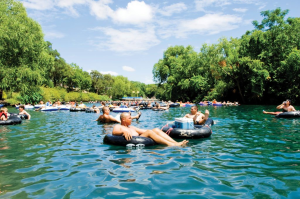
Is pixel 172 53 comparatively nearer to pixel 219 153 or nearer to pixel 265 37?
pixel 265 37

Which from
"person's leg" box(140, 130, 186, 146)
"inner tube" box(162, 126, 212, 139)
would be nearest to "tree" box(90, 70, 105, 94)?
"inner tube" box(162, 126, 212, 139)

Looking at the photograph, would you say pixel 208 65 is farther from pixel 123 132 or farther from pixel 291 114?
pixel 123 132

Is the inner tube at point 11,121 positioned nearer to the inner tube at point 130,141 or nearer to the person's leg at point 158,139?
the inner tube at point 130,141

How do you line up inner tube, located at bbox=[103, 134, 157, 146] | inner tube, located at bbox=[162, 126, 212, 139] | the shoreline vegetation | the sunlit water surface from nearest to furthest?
the sunlit water surface
inner tube, located at bbox=[103, 134, 157, 146]
inner tube, located at bbox=[162, 126, 212, 139]
the shoreline vegetation

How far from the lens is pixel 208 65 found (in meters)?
50.0

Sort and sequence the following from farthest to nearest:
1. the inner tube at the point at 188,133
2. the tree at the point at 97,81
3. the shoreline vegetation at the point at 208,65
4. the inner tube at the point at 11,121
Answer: the tree at the point at 97,81, the shoreline vegetation at the point at 208,65, the inner tube at the point at 11,121, the inner tube at the point at 188,133

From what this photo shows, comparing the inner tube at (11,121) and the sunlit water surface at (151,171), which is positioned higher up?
the inner tube at (11,121)

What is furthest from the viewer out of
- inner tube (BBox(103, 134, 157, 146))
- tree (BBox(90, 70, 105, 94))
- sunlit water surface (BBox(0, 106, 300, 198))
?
tree (BBox(90, 70, 105, 94))

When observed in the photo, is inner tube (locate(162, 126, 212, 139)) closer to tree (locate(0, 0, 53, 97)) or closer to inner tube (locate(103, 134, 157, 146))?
inner tube (locate(103, 134, 157, 146))

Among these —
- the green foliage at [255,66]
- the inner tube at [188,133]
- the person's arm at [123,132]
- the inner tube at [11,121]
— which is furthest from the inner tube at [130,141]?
the green foliage at [255,66]

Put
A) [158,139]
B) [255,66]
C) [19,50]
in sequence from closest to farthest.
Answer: [158,139], [19,50], [255,66]

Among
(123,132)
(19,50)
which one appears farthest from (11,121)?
(19,50)

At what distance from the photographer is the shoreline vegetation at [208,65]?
25.4 meters

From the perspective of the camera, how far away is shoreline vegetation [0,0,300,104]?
25438 mm
